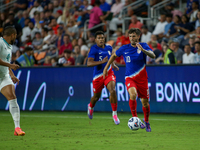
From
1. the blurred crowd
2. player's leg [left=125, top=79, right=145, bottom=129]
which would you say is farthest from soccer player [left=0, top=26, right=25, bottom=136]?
the blurred crowd

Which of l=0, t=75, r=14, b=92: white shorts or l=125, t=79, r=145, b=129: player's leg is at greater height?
l=0, t=75, r=14, b=92: white shorts

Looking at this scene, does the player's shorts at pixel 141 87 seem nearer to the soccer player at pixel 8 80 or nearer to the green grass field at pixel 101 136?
the green grass field at pixel 101 136

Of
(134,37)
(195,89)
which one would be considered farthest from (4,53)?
(195,89)

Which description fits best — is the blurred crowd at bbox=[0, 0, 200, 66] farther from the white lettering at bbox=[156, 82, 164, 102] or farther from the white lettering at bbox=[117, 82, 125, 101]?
the white lettering at bbox=[117, 82, 125, 101]

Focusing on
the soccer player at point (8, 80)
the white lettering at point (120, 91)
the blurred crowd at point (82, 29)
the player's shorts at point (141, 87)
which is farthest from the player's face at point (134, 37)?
the blurred crowd at point (82, 29)

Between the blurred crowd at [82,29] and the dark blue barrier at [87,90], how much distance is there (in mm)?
772

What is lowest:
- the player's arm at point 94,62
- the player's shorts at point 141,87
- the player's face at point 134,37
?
the player's shorts at point 141,87

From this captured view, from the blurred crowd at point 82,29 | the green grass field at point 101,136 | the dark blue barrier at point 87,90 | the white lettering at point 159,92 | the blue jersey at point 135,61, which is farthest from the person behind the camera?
the blurred crowd at point 82,29

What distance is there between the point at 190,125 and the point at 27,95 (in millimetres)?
7096

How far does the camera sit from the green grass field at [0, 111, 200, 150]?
6477 mm

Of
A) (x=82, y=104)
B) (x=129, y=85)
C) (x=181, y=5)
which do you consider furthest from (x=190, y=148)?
(x=181, y=5)

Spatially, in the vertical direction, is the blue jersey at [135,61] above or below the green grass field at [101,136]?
above

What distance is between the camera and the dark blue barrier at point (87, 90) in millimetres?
12094

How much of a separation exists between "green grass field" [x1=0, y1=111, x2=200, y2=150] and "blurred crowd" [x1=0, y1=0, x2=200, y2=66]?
4211 mm
